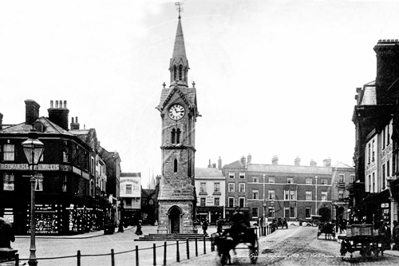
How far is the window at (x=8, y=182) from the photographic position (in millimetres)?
51844

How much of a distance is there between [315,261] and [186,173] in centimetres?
3784

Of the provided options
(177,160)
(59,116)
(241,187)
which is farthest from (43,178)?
(241,187)

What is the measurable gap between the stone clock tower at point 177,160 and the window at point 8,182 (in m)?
13.6

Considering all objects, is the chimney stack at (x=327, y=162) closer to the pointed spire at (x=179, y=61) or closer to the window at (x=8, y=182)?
the pointed spire at (x=179, y=61)

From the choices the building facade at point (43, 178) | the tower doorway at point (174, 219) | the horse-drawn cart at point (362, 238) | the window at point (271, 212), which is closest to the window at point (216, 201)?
the window at point (271, 212)

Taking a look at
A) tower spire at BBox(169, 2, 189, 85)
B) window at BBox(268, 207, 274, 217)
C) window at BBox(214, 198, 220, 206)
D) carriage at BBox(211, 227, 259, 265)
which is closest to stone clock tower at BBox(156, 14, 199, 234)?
tower spire at BBox(169, 2, 189, 85)

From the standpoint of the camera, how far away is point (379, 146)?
40875 millimetres

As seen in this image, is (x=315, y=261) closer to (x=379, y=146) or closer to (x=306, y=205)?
(x=379, y=146)

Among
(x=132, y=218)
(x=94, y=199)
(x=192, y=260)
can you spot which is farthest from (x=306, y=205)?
(x=192, y=260)

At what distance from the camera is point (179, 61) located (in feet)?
195

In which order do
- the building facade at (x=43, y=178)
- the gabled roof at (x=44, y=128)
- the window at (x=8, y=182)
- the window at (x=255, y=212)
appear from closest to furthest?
the building facade at (x=43, y=178), the window at (x=8, y=182), the gabled roof at (x=44, y=128), the window at (x=255, y=212)

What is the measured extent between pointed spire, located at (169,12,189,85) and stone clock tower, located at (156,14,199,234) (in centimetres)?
48

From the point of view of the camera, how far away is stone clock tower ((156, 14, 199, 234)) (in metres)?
57.0

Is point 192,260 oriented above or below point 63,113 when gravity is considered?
below
